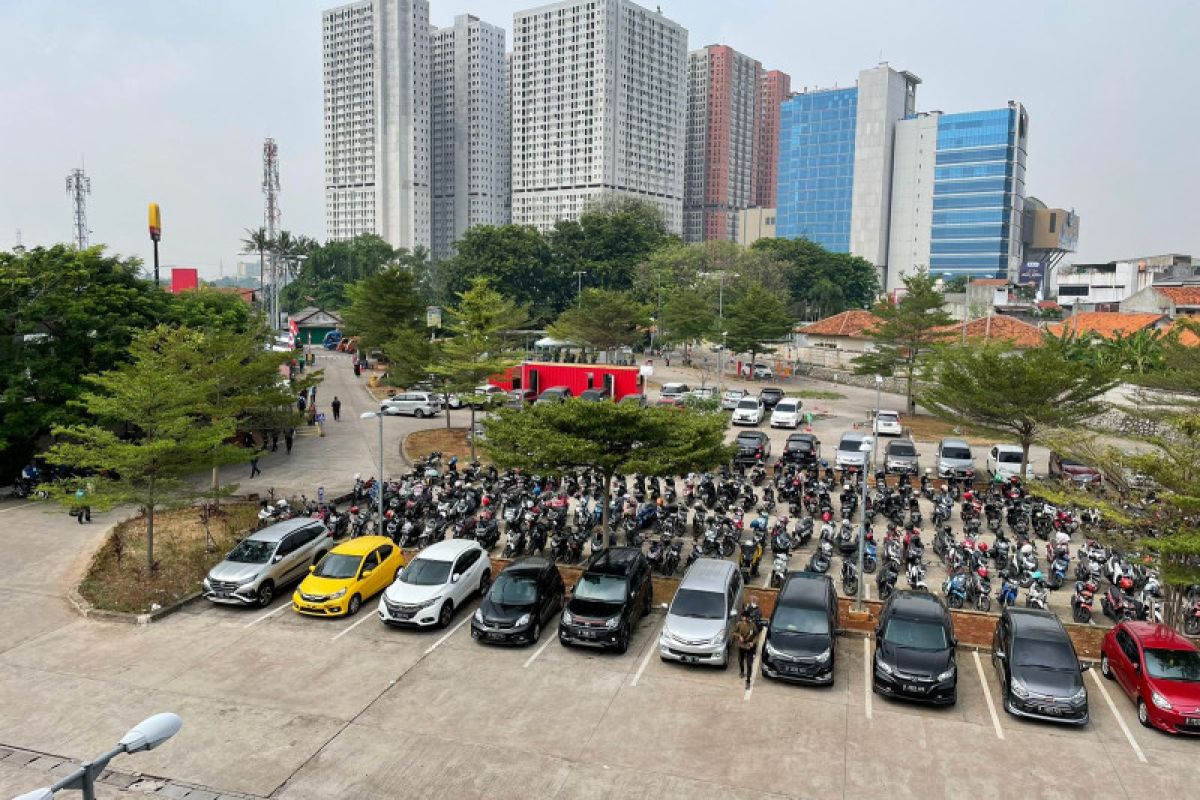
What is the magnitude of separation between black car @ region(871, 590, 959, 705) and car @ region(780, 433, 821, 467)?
14.9 m

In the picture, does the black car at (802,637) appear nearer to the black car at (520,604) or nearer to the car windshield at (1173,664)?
the black car at (520,604)

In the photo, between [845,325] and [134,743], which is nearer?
[134,743]

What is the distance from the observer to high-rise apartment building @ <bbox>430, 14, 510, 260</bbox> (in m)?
168

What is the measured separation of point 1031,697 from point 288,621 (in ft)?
45.0

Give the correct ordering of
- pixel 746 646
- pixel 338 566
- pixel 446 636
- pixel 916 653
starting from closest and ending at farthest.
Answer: pixel 916 653 → pixel 746 646 → pixel 446 636 → pixel 338 566

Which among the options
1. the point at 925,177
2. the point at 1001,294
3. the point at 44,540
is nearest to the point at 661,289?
the point at 1001,294

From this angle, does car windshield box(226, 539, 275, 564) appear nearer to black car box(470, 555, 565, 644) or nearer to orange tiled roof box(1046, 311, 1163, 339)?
black car box(470, 555, 565, 644)

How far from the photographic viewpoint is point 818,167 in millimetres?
153375

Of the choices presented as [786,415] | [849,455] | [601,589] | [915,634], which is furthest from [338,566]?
[786,415]

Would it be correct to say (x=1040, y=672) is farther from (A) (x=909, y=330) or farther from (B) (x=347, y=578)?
(A) (x=909, y=330)

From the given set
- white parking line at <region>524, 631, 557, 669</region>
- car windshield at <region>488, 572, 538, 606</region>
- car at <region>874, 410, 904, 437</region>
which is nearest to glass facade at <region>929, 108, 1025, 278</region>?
car at <region>874, 410, 904, 437</region>

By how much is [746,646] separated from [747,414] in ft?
89.0

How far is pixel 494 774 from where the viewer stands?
1184 cm

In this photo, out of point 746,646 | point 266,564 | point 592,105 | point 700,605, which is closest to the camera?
point 746,646
